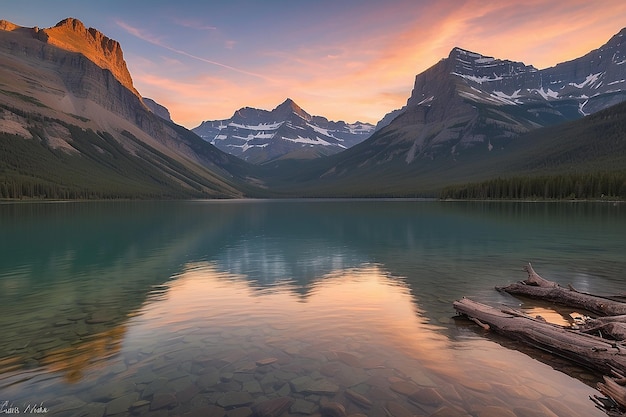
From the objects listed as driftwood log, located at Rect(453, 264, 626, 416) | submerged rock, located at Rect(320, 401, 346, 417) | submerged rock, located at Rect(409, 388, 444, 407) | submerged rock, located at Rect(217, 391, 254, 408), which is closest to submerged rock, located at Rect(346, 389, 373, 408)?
submerged rock, located at Rect(320, 401, 346, 417)

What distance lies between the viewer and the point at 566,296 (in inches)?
1030

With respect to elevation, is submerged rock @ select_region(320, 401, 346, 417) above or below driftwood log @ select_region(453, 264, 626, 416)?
below

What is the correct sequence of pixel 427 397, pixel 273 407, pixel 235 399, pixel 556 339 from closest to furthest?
1. pixel 273 407
2. pixel 235 399
3. pixel 427 397
4. pixel 556 339

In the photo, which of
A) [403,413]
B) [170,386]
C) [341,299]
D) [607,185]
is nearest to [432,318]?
[341,299]

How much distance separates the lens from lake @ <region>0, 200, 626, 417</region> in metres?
14.2

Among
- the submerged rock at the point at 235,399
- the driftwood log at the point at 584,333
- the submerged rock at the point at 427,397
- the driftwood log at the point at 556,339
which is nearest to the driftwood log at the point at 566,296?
the driftwood log at the point at 584,333

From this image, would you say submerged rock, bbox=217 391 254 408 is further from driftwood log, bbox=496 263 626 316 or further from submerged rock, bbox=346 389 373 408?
driftwood log, bbox=496 263 626 316

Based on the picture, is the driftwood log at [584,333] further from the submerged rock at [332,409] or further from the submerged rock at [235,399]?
the submerged rock at [235,399]

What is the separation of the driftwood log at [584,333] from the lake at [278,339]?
2.16 feet

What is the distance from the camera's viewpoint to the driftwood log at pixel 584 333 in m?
14.2

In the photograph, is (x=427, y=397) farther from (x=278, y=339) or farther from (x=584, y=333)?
(x=584, y=333)

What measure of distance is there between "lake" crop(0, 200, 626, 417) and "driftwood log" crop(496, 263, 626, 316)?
147cm

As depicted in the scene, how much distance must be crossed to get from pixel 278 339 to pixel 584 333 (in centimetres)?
1449

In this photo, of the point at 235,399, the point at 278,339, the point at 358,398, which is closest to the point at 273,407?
the point at 235,399
